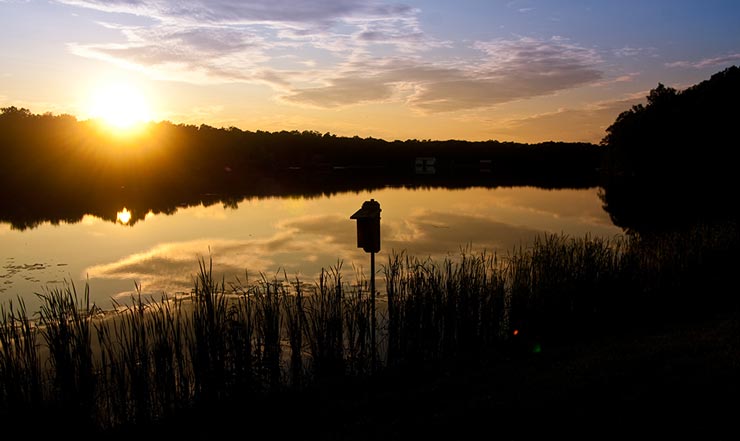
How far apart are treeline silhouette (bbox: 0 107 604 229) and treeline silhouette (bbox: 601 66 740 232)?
7.29 metres

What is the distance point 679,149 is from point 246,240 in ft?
184

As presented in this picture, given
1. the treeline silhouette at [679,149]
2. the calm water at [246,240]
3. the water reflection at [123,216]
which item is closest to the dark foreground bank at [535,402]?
the calm water at [246,240]

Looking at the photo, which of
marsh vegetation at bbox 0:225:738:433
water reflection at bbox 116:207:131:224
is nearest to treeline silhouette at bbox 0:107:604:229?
water reflection at bbox 116:207:131:224

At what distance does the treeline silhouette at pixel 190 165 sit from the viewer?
41.9 metres

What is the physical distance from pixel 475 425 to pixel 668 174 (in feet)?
230

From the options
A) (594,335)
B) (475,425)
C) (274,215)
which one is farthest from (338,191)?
(475,425)

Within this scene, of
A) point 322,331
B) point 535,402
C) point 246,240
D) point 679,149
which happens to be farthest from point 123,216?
point 679,149

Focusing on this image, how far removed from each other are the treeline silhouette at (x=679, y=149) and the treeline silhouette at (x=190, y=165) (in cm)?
729

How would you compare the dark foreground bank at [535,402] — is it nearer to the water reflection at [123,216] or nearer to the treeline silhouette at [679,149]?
the water reflection at [123,216]

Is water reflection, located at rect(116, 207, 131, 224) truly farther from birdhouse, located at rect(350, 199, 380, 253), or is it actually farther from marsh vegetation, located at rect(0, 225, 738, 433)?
birdhouse, located at rect(350, 199, 380, 253)

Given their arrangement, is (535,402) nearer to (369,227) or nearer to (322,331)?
(322,331)

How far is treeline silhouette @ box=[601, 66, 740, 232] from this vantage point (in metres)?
46.9

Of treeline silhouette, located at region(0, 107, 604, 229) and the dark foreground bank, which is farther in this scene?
treeline silhouette, located at region(0, 107, 604, 229)

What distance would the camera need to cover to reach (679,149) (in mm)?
63000
